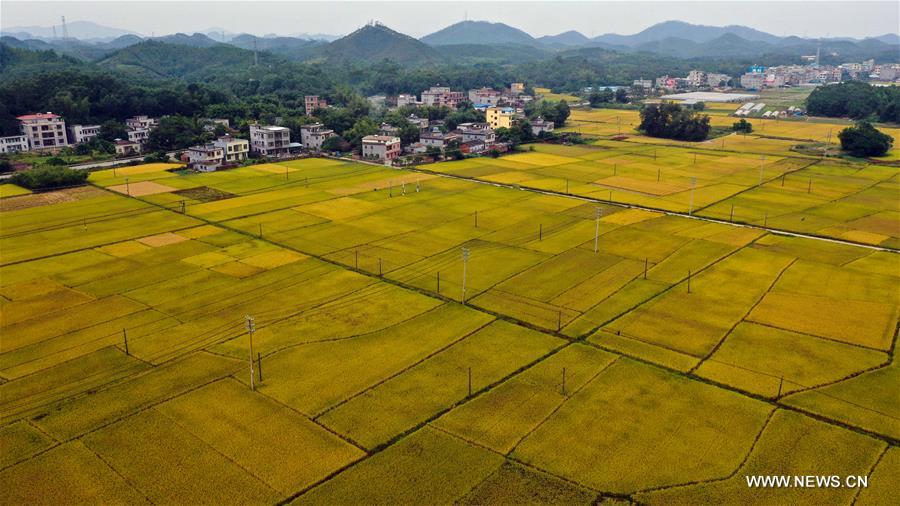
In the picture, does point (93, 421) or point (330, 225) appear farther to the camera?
point (330, 225)

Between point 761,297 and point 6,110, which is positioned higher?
point 6,110

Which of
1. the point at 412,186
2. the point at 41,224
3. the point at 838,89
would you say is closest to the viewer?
the point at 41,224

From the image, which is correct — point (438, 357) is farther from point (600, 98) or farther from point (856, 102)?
point (600, 98)

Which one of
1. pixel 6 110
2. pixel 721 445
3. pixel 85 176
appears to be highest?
pixel 6 110

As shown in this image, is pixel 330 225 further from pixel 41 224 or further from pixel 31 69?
pixel 31 69

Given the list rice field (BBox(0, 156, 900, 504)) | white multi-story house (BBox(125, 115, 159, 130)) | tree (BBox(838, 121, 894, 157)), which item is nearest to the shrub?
rice field (BBox(0, 156, 900, 504))

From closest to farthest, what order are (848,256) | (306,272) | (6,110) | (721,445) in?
(721,445) → (306,272) → (848,256) → (6,110)

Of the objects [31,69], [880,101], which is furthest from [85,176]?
[880,101]
